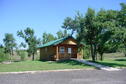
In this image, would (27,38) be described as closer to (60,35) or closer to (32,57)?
(32,57)

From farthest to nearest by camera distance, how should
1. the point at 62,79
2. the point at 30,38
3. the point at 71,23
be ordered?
the point at 30,38
the point at 71,23
the point at 62,79

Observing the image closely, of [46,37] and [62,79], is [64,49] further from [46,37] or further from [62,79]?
[46,37]

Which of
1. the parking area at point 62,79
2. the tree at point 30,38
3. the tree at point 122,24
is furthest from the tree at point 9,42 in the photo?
the parking area at point 62,79

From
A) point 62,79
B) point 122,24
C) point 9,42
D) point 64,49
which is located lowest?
point 62,79

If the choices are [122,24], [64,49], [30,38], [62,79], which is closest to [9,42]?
[30,38]

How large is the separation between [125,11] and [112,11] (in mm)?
1921

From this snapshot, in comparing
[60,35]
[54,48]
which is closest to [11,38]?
[60,35]

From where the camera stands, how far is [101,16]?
25906mm

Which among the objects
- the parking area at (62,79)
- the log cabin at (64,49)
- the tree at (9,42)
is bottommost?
the parking area at (62,79)

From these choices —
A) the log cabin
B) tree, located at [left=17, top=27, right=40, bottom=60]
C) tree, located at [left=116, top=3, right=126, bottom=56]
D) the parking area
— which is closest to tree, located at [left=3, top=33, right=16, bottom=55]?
tree, located at [left=17, top=27, right=40, bottom=60]

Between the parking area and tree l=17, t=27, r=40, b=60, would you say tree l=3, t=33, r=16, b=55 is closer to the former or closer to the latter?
tree l=17, t=27, r=40, b=60

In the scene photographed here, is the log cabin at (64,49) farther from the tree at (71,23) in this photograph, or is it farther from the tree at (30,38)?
the tree at (30,38)

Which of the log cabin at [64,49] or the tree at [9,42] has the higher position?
the tree at [9,42]

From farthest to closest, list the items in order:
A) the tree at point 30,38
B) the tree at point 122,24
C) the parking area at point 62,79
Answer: the tree at point 30,38
the tree at point 122,24
the parking area at point 62,79
